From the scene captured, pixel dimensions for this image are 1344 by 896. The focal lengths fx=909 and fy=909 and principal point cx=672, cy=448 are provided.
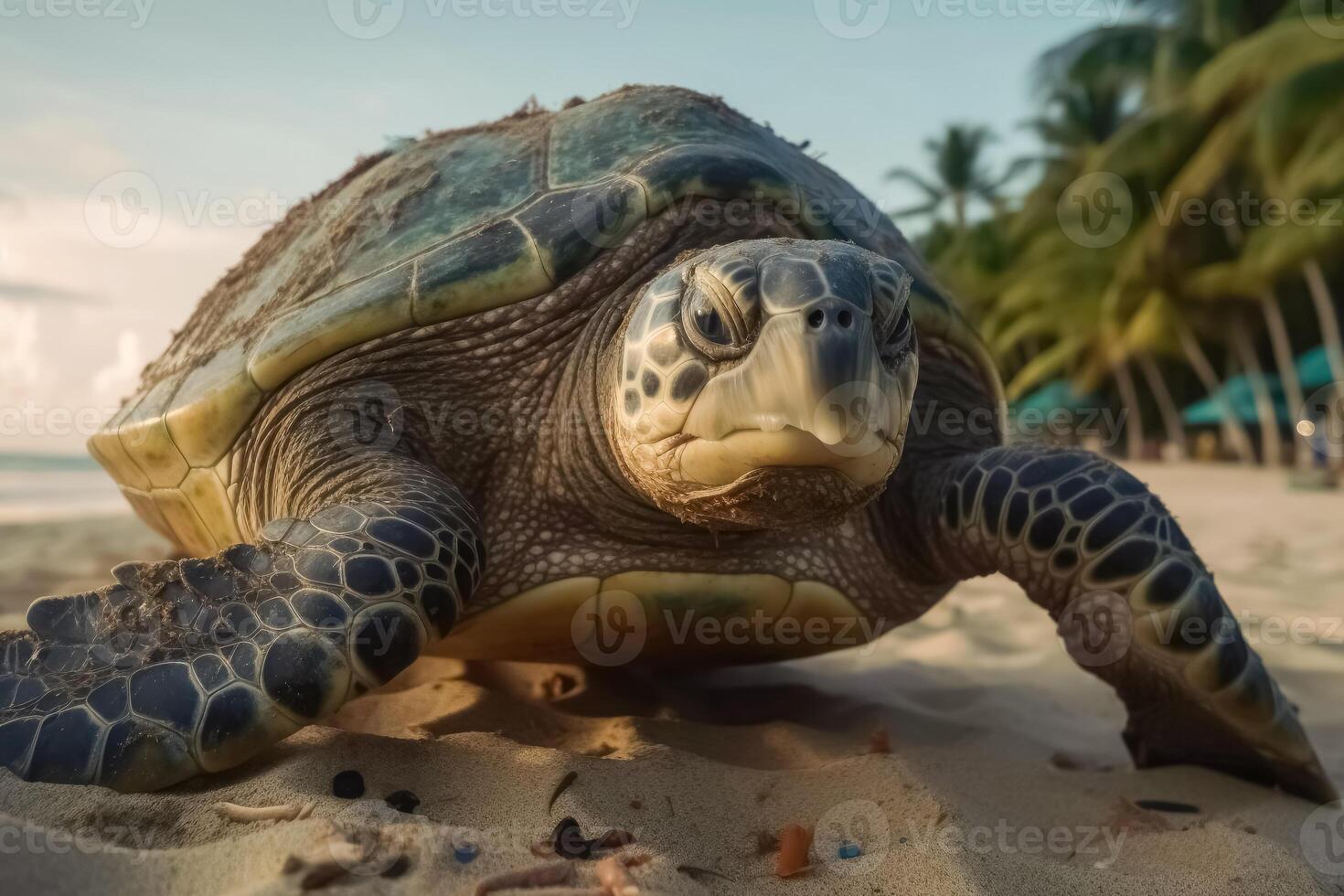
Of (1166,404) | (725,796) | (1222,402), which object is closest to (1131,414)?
(1166,404)

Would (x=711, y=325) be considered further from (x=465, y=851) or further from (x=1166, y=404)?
(x=1166, y=404)

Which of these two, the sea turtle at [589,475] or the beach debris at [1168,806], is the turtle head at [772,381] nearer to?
the sea turtle at [589,475]

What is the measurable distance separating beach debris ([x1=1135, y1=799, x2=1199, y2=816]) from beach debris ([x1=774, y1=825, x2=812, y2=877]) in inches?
41.3

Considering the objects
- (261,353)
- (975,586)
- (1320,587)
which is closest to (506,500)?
(261,353)

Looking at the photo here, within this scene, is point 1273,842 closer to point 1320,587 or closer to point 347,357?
point 347,357

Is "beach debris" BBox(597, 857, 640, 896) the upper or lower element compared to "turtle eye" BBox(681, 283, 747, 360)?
lower

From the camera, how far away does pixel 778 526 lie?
80.9 inches

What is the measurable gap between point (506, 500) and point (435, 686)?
0.73 metres

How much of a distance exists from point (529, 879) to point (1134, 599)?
1691mm

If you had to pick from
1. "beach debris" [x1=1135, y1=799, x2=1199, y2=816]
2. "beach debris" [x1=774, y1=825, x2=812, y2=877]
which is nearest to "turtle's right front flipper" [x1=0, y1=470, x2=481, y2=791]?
"beach debris" [x1=774, y1=825, x2=812, y2=877]

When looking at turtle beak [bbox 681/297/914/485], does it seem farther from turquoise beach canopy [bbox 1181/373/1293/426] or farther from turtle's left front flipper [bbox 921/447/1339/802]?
turquoise beach canopy [bbox 1181/373/1293/426]

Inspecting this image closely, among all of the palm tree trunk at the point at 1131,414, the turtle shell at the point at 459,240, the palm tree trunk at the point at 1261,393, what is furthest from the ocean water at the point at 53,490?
the palm tree trunk at the point at 1131,414

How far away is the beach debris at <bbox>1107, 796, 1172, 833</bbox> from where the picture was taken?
2021 mm

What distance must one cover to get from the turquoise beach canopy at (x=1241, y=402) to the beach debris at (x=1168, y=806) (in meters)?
22.4
